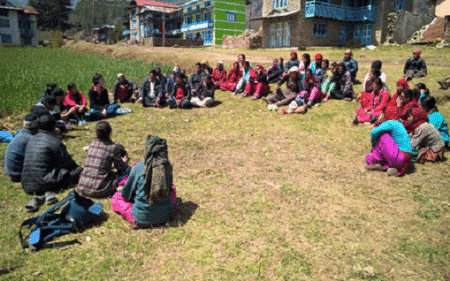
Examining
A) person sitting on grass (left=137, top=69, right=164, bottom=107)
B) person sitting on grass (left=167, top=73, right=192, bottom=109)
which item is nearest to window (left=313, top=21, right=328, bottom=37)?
person sitting on grass (left=167, top=73, right=192, bottom=109)

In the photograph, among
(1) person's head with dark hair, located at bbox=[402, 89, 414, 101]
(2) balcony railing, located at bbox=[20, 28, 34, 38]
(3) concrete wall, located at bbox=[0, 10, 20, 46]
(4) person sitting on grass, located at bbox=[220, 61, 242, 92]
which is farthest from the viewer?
(2) balcony railing, located at bbox=[20, 28, 34, 38]

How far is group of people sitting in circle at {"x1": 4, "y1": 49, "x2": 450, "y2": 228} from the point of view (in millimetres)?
3939

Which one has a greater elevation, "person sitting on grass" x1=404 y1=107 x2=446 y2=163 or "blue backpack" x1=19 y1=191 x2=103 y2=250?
"person sitting on grass" x1=404 y1=107 x2=446 y2=163

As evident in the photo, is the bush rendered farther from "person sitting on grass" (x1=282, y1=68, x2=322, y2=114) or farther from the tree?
"person sitting on grass" (x1=282, y1=68, x2=322, y2=114)

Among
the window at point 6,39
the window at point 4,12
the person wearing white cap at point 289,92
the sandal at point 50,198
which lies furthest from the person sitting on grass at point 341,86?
the window at point 4,12

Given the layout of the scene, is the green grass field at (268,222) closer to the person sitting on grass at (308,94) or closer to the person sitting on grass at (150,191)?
the person sitting on grass at (150,191)

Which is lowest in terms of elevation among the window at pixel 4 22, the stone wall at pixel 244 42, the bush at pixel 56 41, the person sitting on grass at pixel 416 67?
the person sitting on grass at pixel 416 67

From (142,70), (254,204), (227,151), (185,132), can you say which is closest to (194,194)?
(254,204)

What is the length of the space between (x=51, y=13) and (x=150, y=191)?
220ft

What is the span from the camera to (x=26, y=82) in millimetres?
12438

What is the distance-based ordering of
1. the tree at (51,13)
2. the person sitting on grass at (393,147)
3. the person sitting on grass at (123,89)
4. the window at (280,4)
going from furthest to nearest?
the tree at (51,13), the window at (280,4), the person sitting on grass at (123,89), the person sitting on grass at (393,147)

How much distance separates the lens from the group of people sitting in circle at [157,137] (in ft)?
12.9

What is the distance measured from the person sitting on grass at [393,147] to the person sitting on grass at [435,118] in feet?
5.16

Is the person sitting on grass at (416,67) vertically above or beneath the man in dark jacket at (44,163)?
above
